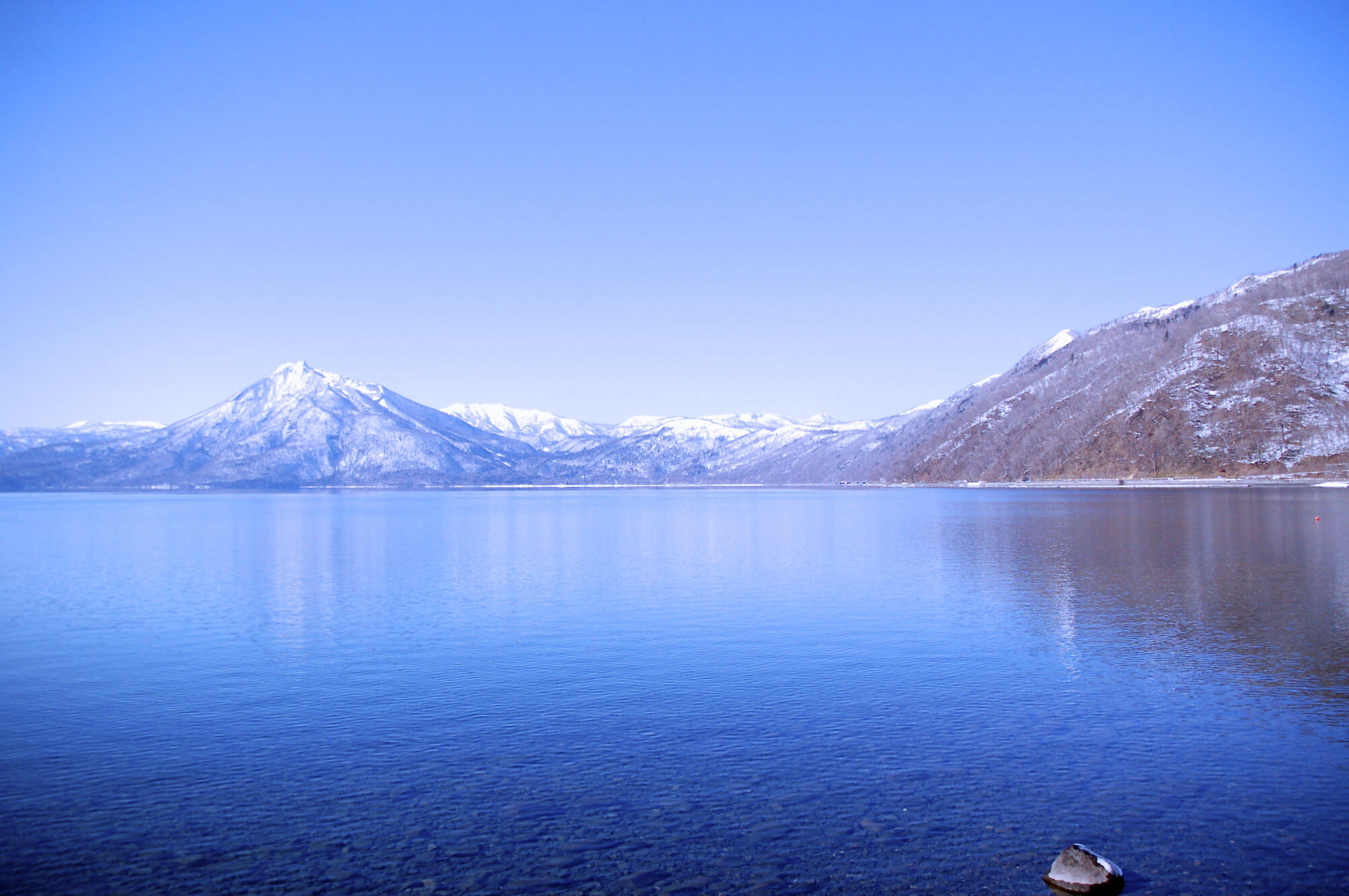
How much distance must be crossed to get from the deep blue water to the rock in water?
18.3 inches

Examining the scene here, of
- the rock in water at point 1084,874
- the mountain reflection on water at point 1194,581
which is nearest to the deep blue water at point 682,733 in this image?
the mountain reflection on water at point 1194,581

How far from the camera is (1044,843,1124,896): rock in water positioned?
41.3 ft

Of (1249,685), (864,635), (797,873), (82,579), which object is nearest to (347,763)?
(797,873)

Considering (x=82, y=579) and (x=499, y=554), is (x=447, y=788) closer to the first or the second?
(x=82, y=579)

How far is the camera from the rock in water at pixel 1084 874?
12.6m

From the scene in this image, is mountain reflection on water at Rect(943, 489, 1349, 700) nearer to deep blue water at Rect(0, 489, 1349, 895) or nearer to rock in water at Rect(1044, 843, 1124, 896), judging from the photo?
deep blue water at Rect(0, 489, 1349, 895)

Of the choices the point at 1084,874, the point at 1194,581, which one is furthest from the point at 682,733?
the point at 1194,581

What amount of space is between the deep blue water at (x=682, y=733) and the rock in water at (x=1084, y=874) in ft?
1.52

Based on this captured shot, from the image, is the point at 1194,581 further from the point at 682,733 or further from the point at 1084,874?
the point at 1084,874

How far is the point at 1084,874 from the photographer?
12703mm

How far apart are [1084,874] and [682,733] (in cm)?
933

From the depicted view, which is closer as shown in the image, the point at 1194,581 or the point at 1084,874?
the point at 1084,874

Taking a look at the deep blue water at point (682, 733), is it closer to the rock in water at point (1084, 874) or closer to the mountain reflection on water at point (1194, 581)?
the mountain reflection on water at point (1194, 581)

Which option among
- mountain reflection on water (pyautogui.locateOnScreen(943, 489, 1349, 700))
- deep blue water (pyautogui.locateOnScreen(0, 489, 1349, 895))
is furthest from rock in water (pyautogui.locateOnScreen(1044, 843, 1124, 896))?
mountain reflection on water (pyautogui.locateOnScreen(943, 489, 1349, 700))
